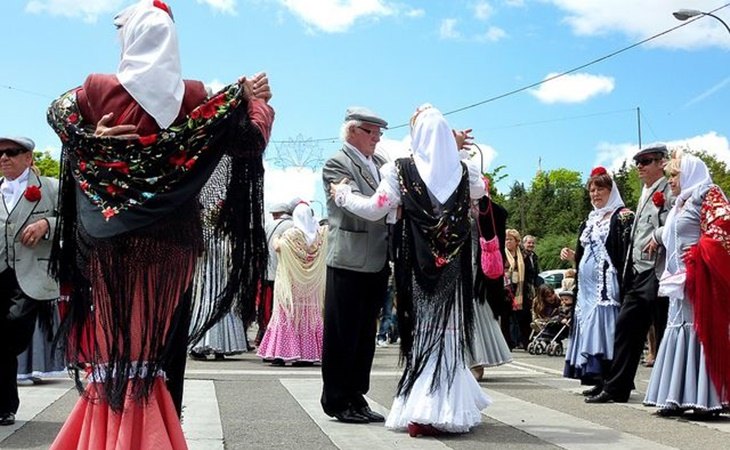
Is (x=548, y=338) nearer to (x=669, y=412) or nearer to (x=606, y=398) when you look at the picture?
(x=606, y=398)

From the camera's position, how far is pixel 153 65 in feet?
11.6

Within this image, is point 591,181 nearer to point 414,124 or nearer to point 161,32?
point 414,124

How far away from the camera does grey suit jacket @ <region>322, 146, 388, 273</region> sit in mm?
6578

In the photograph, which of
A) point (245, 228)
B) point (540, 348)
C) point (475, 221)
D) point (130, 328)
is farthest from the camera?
point (540, 348)

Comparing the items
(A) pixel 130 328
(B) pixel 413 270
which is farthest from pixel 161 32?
(B) pixel 413 270

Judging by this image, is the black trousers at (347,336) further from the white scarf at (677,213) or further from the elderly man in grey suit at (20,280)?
the white scarf at (677,213)

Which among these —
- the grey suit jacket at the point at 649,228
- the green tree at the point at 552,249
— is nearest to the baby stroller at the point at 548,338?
the grey suit jacket at the point at 649,228

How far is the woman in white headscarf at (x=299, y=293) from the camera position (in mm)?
12039

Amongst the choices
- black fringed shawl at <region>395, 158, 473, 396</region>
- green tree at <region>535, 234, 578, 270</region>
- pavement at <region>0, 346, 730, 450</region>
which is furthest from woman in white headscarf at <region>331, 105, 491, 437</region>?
Answer: green tree at <region>535, 234, 578, 270</region>

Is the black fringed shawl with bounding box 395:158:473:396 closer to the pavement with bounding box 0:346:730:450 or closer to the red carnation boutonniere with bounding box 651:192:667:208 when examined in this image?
the pavement with bounding box 0:346:730:450

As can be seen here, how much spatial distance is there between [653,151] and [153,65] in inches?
214

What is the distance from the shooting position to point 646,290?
7824 mm

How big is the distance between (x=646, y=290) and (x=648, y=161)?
1091 mm

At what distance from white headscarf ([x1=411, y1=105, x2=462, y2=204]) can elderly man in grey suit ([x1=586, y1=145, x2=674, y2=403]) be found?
2401 millimetres
